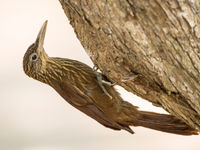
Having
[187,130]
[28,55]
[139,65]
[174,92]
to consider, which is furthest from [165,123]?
[28,55]

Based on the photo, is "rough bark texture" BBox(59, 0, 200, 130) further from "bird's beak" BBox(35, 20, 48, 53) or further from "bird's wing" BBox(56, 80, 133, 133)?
"bird's beak" BBox(35, 20, 48, 53)

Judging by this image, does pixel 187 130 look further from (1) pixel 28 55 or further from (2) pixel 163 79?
(1) pixel 28 55

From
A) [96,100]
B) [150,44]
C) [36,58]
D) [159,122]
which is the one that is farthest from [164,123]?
[36,58]

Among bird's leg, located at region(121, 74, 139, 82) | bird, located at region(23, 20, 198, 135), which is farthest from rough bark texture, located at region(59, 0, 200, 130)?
bird, located at region(23, 20, 198, 135)

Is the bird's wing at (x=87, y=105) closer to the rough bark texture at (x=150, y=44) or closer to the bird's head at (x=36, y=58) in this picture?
the bird's head at (x=36, y=58)

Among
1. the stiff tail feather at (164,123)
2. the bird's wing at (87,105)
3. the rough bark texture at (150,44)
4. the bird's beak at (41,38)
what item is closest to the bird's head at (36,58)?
the bird's beak at (41,38)
